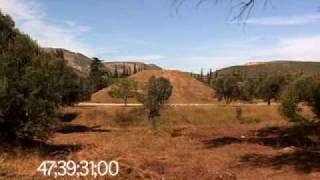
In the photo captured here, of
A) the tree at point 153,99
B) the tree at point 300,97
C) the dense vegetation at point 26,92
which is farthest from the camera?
the tree at point 153,99

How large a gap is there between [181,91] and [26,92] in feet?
243

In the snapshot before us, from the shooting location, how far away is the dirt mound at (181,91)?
291 ft

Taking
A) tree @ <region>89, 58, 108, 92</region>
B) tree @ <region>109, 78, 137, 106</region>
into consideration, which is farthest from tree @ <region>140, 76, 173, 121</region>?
tree @ <region>89, 58, 108, 92</region>

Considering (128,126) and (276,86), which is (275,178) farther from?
(276,86)

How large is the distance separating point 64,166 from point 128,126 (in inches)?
1285

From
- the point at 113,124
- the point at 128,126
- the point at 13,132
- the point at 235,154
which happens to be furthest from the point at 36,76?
the point at 113,124

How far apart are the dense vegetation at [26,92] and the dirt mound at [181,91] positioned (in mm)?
61513

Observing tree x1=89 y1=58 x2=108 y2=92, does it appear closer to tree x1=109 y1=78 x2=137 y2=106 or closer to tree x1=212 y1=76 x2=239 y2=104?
tree x1=212 y1=76 x2=239 y2=104

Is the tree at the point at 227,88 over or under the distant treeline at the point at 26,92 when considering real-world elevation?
under

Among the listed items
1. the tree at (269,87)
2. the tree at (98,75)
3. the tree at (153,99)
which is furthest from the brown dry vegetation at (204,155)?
the tree at (98,75)

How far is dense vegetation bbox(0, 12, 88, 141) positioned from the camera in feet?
67.3

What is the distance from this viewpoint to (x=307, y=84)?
3114cm

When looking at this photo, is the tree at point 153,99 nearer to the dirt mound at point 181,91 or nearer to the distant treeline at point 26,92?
the distant treeline at point 26,92

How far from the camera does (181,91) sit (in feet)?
310
